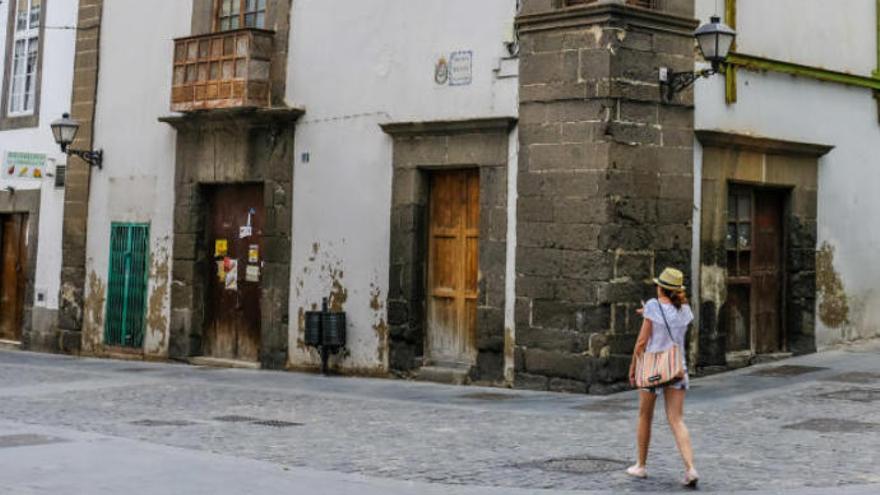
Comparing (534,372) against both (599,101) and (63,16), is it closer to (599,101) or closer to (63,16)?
(599,101)

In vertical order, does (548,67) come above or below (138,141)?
above

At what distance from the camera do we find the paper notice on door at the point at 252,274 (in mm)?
16531

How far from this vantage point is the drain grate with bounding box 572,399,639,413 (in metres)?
11.4

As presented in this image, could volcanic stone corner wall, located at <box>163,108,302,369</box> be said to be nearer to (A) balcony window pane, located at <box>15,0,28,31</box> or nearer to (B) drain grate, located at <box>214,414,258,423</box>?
(B) drain grate, located at <box>214,414,258,423</box>

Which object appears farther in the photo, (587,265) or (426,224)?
(426,224)

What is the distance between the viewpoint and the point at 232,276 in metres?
16.9

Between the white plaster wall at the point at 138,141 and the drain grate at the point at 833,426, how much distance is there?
10.3m

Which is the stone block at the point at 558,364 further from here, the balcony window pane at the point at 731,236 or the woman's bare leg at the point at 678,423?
the woman's bare leg at the point at 678,423

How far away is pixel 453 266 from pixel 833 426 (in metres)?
5.50

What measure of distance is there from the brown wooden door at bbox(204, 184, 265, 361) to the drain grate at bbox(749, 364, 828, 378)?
6891 mm

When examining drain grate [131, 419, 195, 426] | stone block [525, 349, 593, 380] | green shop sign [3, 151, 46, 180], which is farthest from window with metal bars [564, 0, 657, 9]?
green shop sign [3, 151, 46, 180]

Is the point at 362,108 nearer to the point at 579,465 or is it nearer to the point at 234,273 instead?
the point at 234,273

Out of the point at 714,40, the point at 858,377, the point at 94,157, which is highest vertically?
the point at 714,40

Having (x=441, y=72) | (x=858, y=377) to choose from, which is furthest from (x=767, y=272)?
(x=441, y=72)
